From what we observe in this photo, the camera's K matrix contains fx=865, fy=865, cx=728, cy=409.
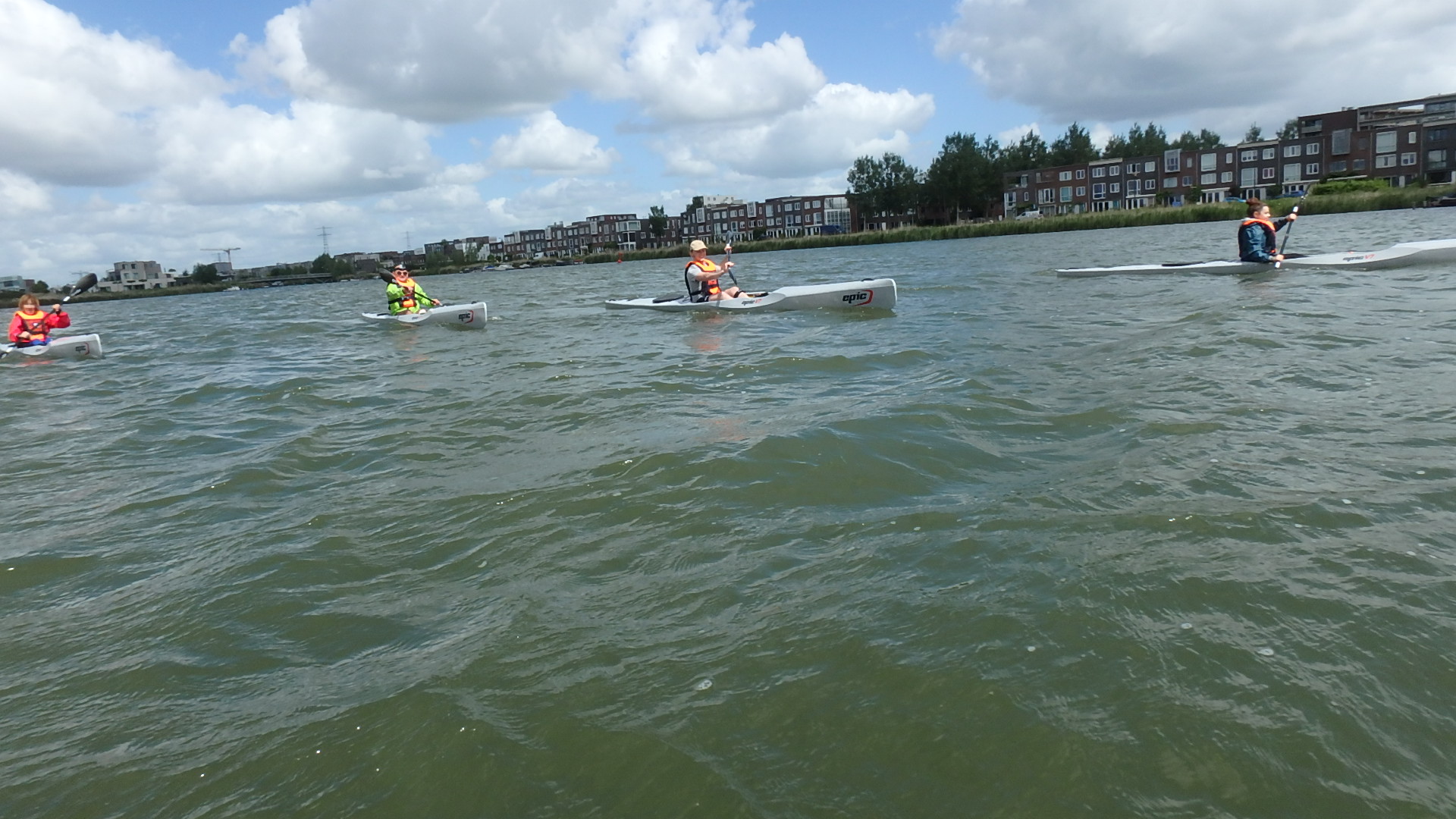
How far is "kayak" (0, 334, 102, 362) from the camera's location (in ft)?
55.6

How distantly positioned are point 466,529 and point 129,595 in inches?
70.0

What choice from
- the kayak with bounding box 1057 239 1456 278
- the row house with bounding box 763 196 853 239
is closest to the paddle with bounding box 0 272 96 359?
the kayak with bounding box 1057 239 1456 278

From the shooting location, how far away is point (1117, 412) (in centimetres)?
681

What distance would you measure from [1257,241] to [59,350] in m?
23.6

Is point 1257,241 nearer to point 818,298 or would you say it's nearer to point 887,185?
point 818,298

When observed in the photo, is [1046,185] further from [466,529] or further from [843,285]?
[466,529]

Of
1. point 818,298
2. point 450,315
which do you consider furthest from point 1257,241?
point 450,315

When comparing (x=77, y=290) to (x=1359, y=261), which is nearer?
(x=1359, y=261)

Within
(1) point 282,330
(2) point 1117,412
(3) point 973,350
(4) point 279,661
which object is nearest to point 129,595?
(4) point 279,661

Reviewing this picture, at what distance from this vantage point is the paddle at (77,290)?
16953 millimetres

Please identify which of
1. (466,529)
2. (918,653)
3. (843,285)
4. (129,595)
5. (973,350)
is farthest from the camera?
(843,285)

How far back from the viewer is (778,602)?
393 cm

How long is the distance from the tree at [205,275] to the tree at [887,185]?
89.8 metres

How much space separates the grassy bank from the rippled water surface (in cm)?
4857
